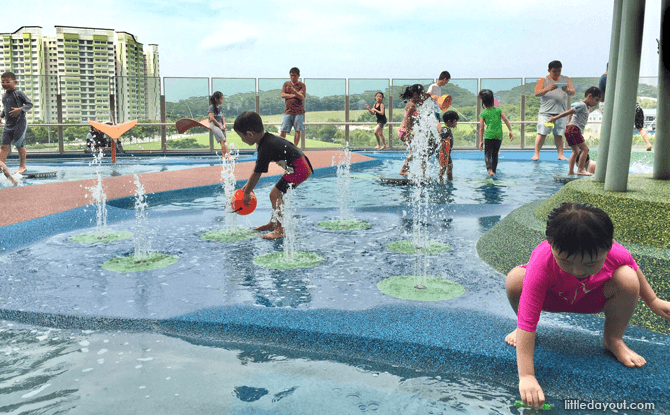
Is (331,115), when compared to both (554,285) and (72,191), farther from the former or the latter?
(554,285)

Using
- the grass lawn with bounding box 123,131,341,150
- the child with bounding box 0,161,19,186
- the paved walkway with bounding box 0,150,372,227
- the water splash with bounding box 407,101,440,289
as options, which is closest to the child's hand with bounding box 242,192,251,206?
the water splash with bounding box 407,101,440,289

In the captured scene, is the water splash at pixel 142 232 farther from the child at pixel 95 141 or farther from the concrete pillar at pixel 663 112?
the child at pixel 95 141

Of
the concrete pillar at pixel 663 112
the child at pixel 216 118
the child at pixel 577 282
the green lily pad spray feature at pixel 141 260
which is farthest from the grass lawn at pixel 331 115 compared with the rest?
the child at pixel 577 282

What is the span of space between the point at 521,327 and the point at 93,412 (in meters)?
1.73

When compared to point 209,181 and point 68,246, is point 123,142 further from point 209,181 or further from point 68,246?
point 68,246

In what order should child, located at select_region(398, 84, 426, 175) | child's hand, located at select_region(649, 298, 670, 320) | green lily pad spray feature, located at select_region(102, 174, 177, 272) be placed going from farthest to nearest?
1. child, located at select_region(398, 84, 426, 175)
2. green lily pad spray feature, located at select_region(102, 174, 177, 272)
3. child's hand, located at select_region(649, 298, 670, 320)

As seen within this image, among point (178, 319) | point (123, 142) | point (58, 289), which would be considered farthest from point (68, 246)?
point (123, 142)

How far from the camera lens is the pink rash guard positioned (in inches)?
81.1

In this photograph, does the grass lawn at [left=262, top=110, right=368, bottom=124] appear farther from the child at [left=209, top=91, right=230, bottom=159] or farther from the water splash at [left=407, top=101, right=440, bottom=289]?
the water splash at [left=407, top=101, right=440, bottom=289]

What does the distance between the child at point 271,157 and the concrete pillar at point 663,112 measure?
296 cm

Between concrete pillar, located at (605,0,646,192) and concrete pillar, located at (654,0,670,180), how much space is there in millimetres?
539

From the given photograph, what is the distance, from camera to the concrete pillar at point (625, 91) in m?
3.45

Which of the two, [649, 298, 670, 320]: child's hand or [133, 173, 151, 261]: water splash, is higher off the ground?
[649, 298, 670, 320]: child's hand

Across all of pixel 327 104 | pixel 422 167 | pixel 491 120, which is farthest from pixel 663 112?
pixel 327 104
